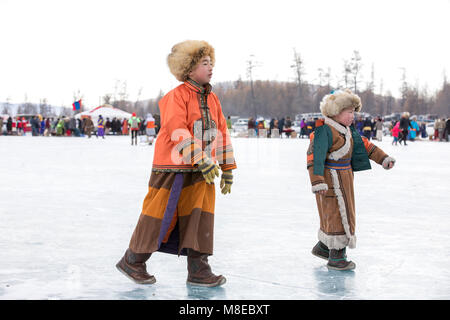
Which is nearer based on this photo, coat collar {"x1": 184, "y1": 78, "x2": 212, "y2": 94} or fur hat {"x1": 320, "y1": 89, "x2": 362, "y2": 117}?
coat collar {"x1": 184, "y1": 78, "x2": 212, "y2": 94}

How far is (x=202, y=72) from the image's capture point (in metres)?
3.23

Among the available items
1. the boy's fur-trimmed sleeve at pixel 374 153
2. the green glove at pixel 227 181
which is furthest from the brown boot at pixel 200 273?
the boy's fur-trimmed sleeve at pixel 374 153

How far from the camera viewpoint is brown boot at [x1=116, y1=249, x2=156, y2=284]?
3.23m

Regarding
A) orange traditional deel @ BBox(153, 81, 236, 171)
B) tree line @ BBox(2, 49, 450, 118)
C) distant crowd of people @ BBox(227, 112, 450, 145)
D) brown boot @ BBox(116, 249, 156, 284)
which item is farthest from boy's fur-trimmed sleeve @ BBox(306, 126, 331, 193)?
tree line @ BBox(2, 49, 450, 118)

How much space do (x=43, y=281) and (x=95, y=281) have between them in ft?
0.92

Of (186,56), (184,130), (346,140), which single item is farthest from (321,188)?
(186,56)

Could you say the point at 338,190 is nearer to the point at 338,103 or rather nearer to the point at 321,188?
the point at 321,188

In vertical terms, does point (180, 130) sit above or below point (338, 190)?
above

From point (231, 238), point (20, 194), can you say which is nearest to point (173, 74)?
point (231, 238)

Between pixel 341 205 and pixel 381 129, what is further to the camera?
pixel 381 129

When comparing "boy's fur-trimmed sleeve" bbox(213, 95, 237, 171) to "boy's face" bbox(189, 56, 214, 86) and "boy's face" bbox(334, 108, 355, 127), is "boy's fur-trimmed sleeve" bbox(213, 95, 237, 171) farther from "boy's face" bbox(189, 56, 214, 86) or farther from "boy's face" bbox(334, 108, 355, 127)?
"boy's face" bbox(334, 108, 355, 127)

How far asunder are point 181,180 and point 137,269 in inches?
22.0

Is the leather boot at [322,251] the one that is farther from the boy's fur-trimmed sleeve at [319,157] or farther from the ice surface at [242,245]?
the boy's fur-trimmed sleeve at [319,157]

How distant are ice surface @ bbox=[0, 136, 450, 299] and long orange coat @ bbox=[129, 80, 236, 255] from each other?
27 cm
